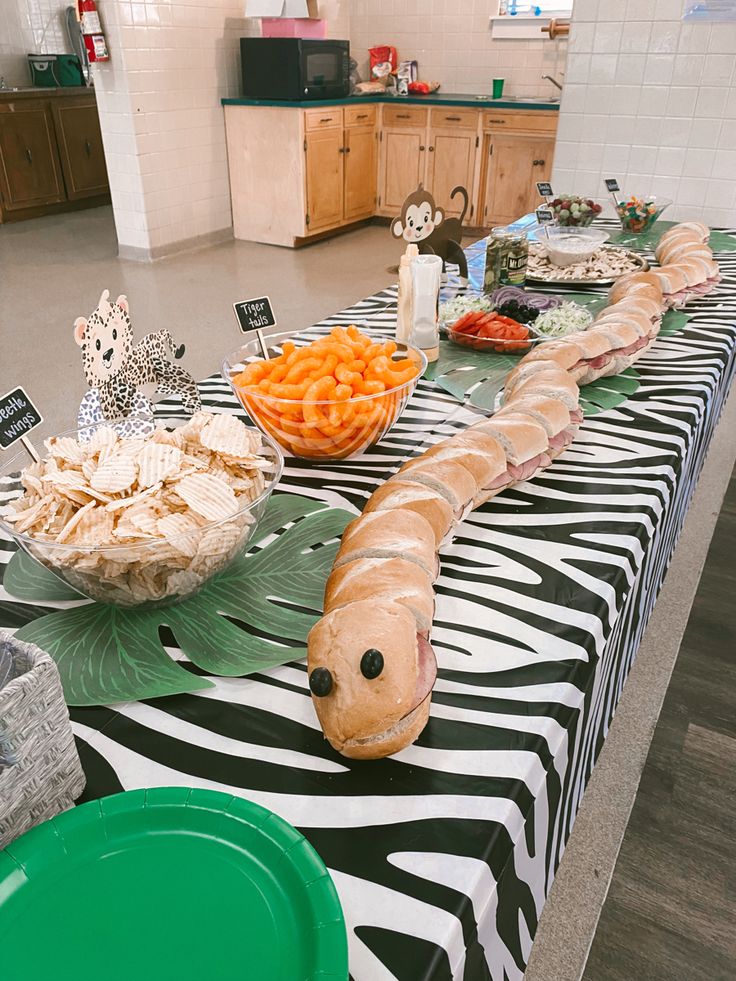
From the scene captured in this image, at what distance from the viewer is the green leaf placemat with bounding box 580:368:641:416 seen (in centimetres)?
134

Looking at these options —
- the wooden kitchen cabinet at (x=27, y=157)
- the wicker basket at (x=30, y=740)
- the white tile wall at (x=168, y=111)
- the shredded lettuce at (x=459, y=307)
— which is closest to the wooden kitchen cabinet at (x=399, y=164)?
the white tile wall at (x=168, y=111)

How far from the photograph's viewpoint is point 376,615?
0.63 meters

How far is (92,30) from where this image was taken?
4.39 m

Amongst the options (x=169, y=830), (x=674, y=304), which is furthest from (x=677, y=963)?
(x=674, y=304)

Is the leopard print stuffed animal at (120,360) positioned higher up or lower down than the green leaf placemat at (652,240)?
higher up

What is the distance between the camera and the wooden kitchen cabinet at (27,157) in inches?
228

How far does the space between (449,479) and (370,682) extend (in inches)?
14.4

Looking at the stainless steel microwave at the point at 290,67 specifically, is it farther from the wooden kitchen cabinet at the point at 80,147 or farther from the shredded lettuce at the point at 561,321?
the shredded lettuce at the point at 561,321

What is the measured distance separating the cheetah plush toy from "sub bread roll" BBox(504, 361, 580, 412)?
54cm

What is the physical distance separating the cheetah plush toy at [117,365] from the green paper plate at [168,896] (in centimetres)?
56

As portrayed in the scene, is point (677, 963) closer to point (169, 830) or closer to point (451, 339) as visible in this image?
point (169, 830)

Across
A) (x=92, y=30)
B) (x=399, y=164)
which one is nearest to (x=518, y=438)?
(x=92, y=30)

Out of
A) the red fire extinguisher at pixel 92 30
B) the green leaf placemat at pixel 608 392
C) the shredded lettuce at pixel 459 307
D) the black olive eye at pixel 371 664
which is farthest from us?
the red fire extinguisher at pixel 92 30

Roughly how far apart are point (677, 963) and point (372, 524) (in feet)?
2.93
